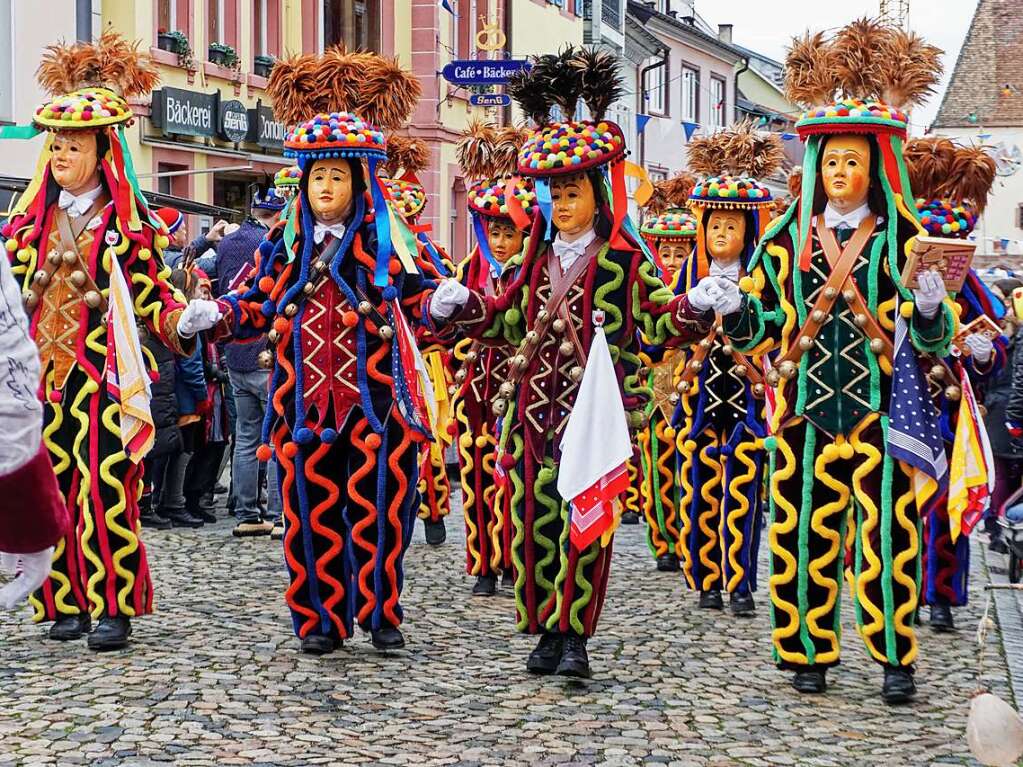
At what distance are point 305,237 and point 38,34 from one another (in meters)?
10.8

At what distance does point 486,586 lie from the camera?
28.8 ft

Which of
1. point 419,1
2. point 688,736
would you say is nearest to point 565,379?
point 688,736

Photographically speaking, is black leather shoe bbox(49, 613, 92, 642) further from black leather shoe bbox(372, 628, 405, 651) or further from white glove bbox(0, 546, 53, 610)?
white glove bbox(0, 546, 53, 610)

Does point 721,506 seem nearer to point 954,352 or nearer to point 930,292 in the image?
point 954,352

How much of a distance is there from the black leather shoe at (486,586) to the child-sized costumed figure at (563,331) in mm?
1952

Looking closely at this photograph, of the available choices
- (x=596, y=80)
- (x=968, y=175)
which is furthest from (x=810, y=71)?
(x=968, y=175)

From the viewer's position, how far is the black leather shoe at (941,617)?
811 cm

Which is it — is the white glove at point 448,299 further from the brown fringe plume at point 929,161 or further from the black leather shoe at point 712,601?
the black leather shoe at point 712,601

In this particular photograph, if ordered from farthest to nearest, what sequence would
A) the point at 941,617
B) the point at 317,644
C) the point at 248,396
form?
1. the point at 248,396
2. the point at 941,617
3. the point at 317,644

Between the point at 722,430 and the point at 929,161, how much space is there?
66.6 inches

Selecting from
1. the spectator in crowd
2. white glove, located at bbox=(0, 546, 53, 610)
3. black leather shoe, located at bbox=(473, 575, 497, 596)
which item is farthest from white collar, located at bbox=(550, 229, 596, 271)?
the spectator in crowd

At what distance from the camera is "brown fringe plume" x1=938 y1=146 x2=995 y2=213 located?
7.45m

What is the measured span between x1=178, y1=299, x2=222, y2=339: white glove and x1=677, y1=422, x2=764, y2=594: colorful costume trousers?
9.02ft

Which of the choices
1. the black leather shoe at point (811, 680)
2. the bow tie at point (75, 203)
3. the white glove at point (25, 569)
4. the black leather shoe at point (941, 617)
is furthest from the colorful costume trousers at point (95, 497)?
the white glove at point (25, 569)
